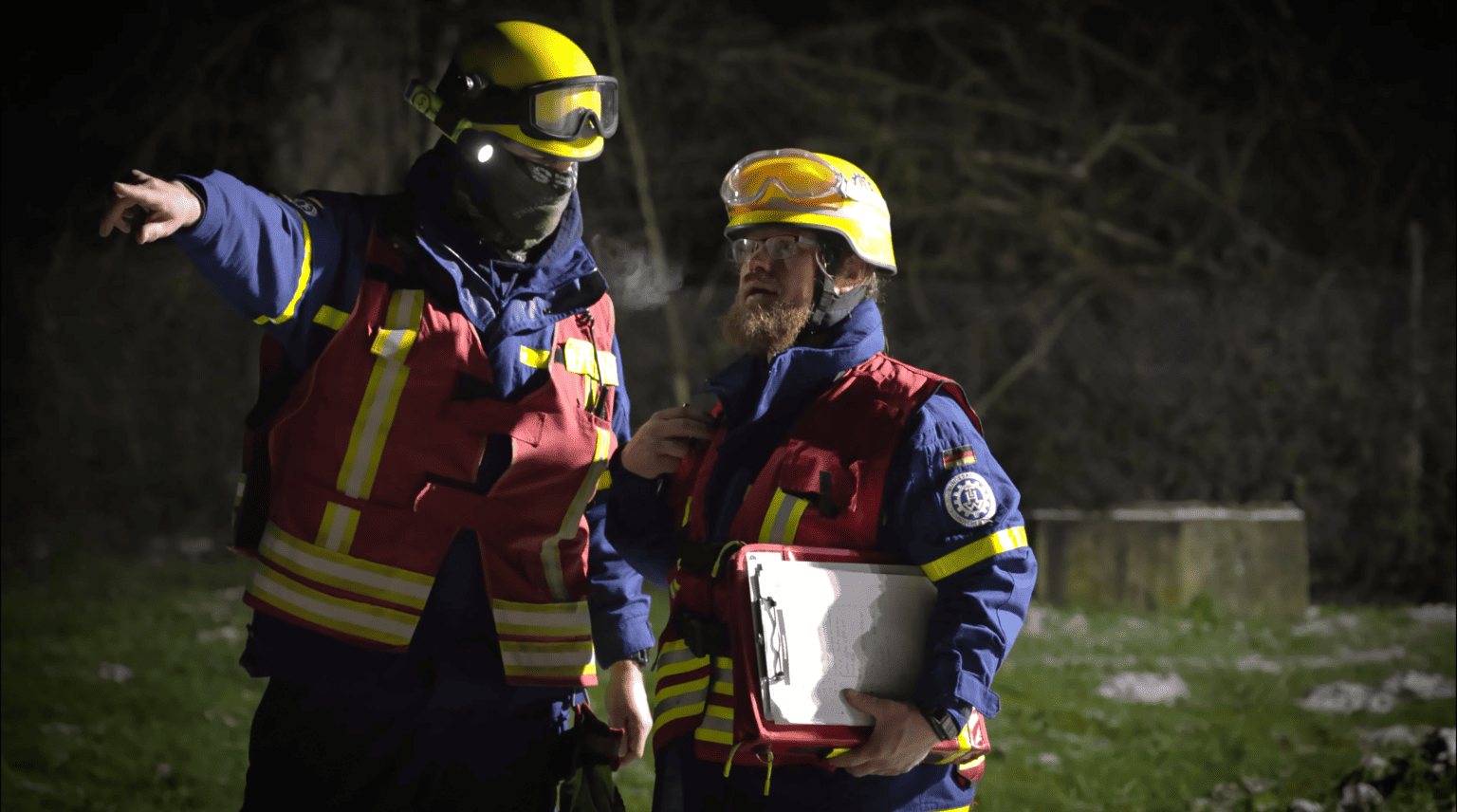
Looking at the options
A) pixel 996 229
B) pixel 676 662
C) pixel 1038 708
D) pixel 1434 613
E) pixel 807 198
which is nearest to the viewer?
pixel 676 662

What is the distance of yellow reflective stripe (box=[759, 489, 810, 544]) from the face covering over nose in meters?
0.93

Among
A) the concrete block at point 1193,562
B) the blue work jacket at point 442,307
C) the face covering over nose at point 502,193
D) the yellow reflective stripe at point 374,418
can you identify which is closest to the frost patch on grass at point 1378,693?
the concrete block at point 1193,562

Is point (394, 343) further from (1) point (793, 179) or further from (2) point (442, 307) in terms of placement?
(1) point (793, 179)

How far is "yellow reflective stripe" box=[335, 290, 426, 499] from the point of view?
2537 mm

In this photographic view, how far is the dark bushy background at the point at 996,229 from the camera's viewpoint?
29.3 feet

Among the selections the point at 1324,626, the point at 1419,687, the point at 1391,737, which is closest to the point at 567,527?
the point at 1391,737

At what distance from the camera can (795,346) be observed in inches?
99.2

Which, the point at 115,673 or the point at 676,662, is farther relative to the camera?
the point at 115,673

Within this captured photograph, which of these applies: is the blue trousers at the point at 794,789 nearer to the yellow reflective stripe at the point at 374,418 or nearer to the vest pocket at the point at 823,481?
the vest pocket at the point at 823,481

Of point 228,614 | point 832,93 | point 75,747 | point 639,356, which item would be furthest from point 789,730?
point 832,93

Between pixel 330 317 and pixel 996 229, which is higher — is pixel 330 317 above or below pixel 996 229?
below

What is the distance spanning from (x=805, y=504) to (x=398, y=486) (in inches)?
34.8

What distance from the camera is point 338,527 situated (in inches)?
99.7

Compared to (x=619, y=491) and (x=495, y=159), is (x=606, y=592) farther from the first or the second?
(x=495, y=159)
